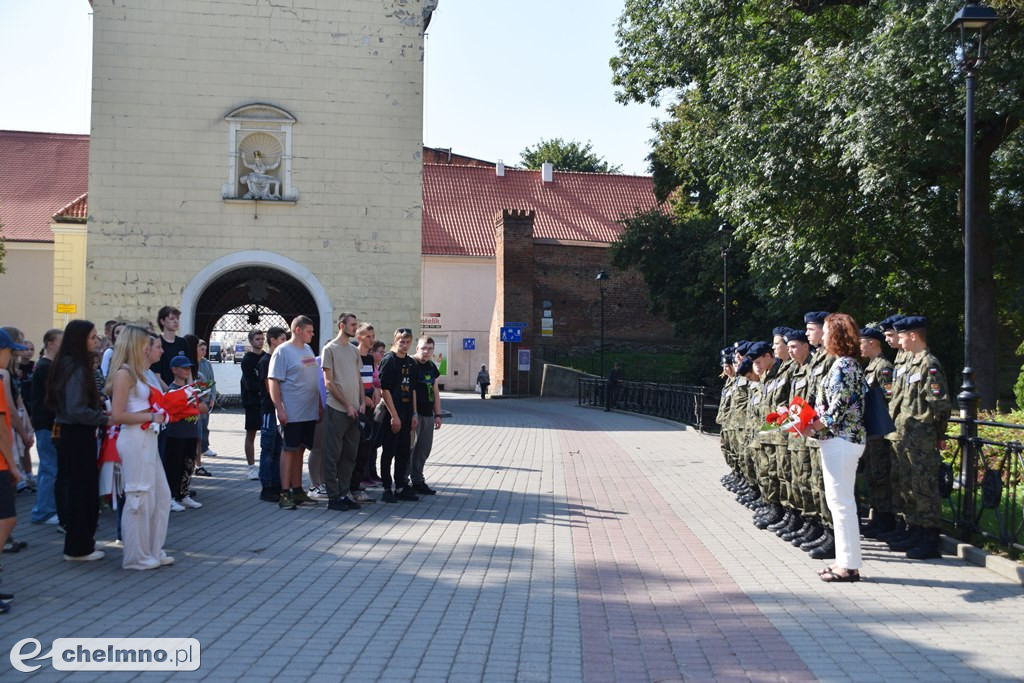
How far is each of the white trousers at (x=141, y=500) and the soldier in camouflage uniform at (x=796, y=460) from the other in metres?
→ 5.06

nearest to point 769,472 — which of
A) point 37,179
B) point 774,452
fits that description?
point 774,452

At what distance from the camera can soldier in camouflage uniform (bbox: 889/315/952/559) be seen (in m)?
8.34

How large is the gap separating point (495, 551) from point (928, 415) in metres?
3.75

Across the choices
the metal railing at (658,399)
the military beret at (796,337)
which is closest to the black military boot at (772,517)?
the military beret at (796,337)

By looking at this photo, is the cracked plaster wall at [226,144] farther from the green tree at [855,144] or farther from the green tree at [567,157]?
the green tree at [567,157]

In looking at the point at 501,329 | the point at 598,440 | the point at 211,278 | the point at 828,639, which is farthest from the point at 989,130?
the point at 501,329

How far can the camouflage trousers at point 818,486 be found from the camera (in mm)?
8339

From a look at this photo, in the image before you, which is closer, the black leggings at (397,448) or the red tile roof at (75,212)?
the black leggings at (397,448)

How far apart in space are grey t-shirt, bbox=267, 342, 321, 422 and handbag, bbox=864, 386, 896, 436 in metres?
5.56

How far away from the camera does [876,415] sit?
25.8 ft

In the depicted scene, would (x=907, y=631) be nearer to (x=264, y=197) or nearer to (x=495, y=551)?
(x=495, y=551)

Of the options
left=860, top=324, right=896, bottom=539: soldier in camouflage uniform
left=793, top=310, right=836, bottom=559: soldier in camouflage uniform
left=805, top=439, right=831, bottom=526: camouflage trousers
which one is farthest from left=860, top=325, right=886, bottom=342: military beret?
left=805, top=439, right=831, bottom=526: camouflage trousers

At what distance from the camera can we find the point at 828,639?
5.89 meters

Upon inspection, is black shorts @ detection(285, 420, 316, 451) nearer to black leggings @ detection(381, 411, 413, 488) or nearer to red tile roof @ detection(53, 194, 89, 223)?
black leggings @ detection(381, 411, 413, 488)
